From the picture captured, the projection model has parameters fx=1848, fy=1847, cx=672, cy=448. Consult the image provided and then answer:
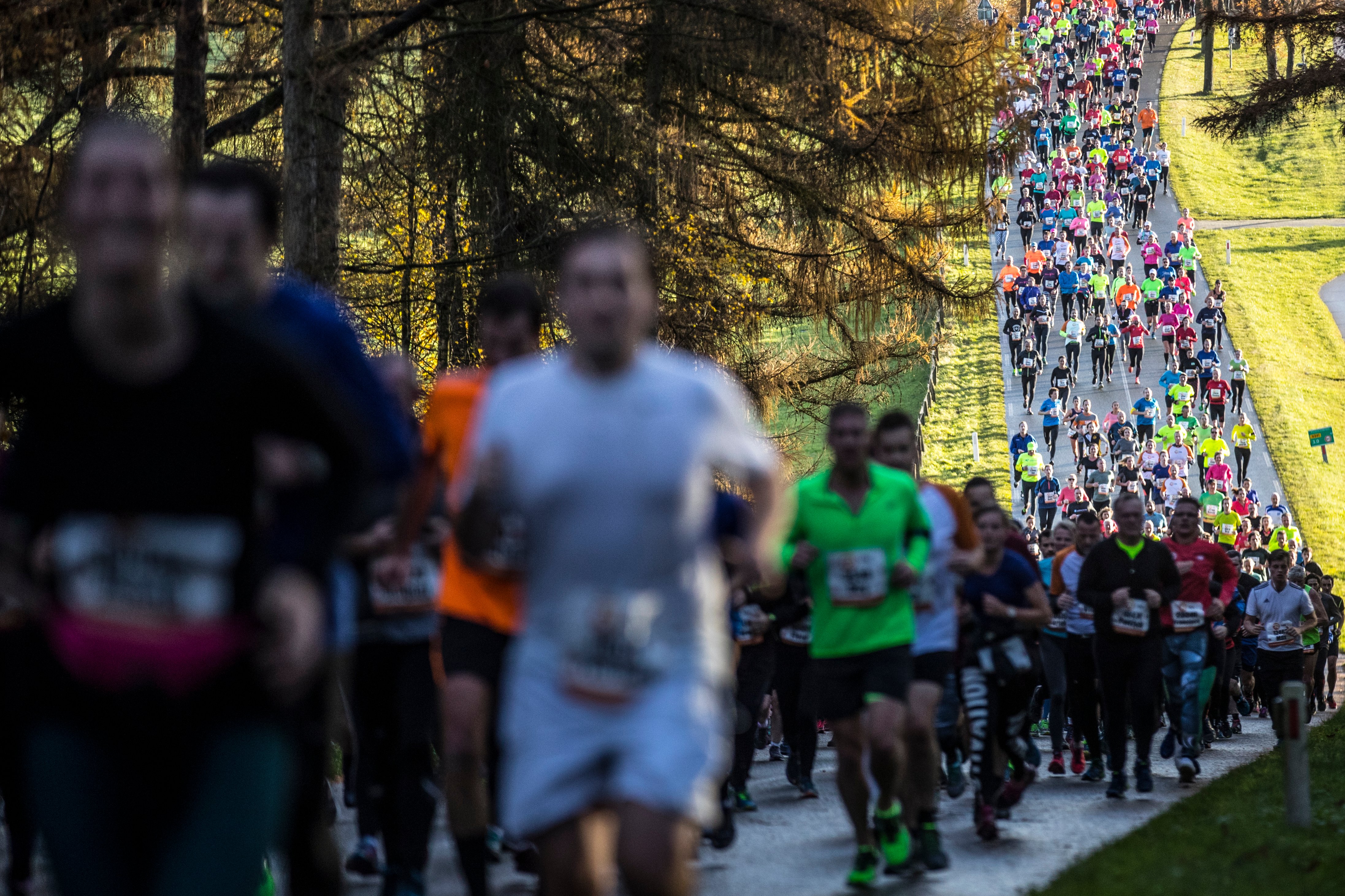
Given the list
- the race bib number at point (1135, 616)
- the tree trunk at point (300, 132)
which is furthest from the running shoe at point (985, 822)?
the tree trunk at point (300, 132)

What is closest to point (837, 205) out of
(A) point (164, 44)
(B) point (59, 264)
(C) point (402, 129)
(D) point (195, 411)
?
(C) point (402, 129)

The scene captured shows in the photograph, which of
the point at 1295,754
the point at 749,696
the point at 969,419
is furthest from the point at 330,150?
the point at 969,419

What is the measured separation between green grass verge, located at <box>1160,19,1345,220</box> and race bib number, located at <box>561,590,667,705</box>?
64597 mm

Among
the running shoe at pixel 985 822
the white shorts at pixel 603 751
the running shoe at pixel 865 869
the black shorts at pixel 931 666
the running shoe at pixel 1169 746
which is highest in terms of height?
the white shorts at pixel 603 751

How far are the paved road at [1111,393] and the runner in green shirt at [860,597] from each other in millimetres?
27252

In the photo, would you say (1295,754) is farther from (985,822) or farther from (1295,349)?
(1295,349)

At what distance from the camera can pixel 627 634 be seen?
3.82 metres

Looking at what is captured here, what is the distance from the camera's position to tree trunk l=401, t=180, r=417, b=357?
16.0m

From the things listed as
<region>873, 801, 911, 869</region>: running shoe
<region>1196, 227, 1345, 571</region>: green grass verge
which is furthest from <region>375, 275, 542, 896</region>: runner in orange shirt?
<region>1196, 227, 1345, 571</region>: green grass verge

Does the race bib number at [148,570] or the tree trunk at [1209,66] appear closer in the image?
the race bib number at [148,570]

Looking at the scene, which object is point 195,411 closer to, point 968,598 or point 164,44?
point 968,598

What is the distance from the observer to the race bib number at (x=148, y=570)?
2.95m

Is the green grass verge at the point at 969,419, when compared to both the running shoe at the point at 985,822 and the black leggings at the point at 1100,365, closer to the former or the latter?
the black leggings at the point at 1100,365

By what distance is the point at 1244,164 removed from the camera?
251ft
